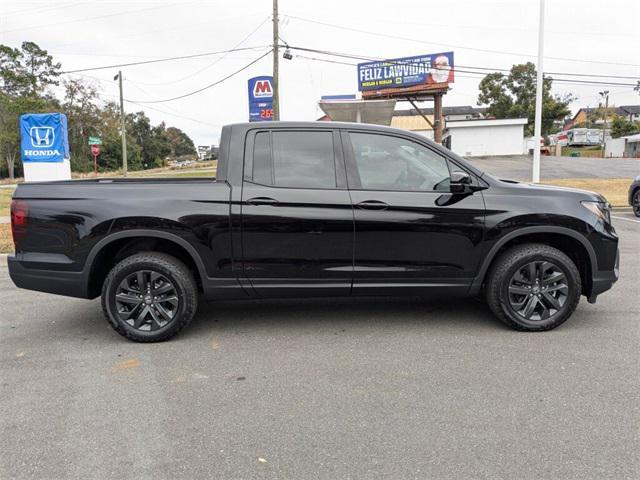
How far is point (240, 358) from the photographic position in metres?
4.05

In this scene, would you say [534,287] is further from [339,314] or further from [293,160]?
[293,160]

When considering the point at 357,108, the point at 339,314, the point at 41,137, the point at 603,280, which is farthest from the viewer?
the point at 357,108

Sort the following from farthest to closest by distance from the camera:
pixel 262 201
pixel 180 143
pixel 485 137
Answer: pixel 180 143 → pixel 485 137 → pixel 262 201

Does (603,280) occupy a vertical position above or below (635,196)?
below

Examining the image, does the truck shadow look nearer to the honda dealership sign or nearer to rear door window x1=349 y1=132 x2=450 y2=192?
rear door window x1=349 y1=132 x2=450 y2=192

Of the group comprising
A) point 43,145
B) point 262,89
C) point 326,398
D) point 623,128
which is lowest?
point 326,398

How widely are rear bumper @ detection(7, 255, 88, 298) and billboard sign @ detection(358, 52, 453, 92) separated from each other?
113 ft

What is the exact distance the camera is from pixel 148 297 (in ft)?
14.3

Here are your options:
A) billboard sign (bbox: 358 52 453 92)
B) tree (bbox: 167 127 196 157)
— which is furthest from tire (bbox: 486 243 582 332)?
tree (bbox: 167 127 196 157)

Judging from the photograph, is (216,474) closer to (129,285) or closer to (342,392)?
(342,392)

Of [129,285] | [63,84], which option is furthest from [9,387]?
[63,84]

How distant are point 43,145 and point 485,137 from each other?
36573 mm

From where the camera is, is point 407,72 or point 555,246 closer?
point 555,246

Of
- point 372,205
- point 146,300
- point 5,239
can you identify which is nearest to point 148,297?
point 146,300
